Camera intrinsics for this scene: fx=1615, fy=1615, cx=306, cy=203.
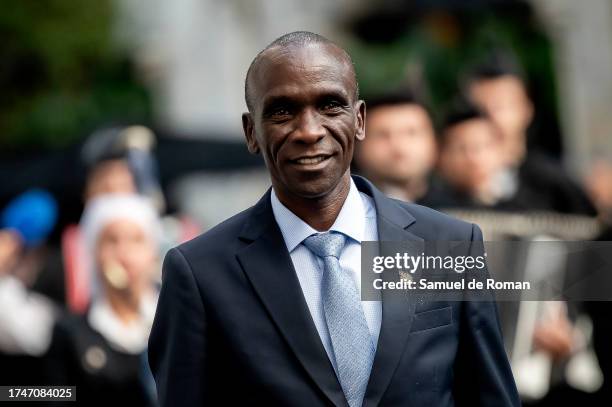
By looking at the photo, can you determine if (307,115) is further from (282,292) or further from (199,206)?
(199,206)

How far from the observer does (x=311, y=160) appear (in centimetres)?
401

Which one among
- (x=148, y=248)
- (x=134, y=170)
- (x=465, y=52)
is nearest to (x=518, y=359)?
(x=148, y=248)

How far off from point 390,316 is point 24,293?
5208 mm

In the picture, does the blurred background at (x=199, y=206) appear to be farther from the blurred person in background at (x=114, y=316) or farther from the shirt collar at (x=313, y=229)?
the shirt collar at (x=313, y=229)

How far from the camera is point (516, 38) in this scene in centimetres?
2241

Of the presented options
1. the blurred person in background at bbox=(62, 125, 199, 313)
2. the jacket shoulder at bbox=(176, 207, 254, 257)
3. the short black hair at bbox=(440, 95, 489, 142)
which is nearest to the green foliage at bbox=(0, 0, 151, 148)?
the blurred person in background at bbox=(62, 125, 199, 313)

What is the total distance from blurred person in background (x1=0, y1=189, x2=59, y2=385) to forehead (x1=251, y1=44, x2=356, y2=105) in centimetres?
384

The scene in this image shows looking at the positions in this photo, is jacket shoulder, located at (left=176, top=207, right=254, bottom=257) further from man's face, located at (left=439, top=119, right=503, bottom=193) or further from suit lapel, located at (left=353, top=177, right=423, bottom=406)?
man's face, located at (left=439, top=119, right=503, bottom=193)

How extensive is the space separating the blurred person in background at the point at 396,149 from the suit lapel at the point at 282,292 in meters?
3.62

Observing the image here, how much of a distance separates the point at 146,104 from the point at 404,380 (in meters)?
20.9

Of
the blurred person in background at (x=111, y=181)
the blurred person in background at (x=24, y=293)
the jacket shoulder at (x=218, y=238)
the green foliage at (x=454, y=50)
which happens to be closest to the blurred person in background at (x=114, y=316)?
the blurred person in background at (x=24, y=293)

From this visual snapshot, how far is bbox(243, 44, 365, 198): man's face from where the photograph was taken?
157 inches

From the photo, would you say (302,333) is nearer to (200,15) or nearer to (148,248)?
(148,248)

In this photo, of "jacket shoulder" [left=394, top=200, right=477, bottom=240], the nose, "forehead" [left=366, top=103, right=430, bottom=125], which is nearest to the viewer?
the nose
